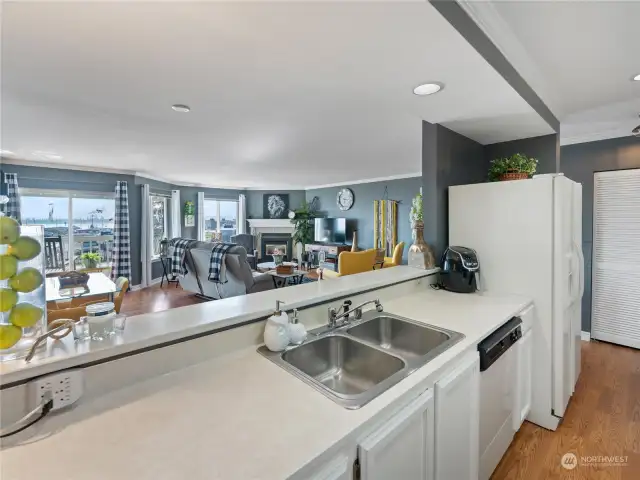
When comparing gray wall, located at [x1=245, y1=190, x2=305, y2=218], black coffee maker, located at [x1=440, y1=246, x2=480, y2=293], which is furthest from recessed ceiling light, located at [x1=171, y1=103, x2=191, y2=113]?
gray wall, located at [x1=245, y1=190, x2=305, y2=218]

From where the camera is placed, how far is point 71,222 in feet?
17.6

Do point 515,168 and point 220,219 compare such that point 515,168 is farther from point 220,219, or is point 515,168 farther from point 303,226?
point 220,219

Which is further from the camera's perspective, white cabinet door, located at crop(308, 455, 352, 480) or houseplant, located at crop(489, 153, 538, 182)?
houseplant, located at crop(489, 153, 538, 182)

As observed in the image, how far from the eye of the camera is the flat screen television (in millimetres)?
7633

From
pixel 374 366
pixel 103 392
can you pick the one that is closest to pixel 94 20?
pixel 103 392

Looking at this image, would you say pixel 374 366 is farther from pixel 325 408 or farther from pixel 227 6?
pixel 227 6

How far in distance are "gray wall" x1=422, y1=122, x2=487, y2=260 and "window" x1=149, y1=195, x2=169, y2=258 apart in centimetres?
601

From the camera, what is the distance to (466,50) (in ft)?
4.74

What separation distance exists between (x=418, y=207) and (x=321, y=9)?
5.15m

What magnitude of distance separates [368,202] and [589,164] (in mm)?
4318

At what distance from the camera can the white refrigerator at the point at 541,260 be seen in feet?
6.71

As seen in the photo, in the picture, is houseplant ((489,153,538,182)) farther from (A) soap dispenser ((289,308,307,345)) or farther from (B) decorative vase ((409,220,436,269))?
(A) soap dispenser ((289,308,307,345))

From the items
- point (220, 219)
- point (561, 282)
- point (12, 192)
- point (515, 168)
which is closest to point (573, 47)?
point (515, 168)

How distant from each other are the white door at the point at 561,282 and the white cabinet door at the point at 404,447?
4.91 ft
